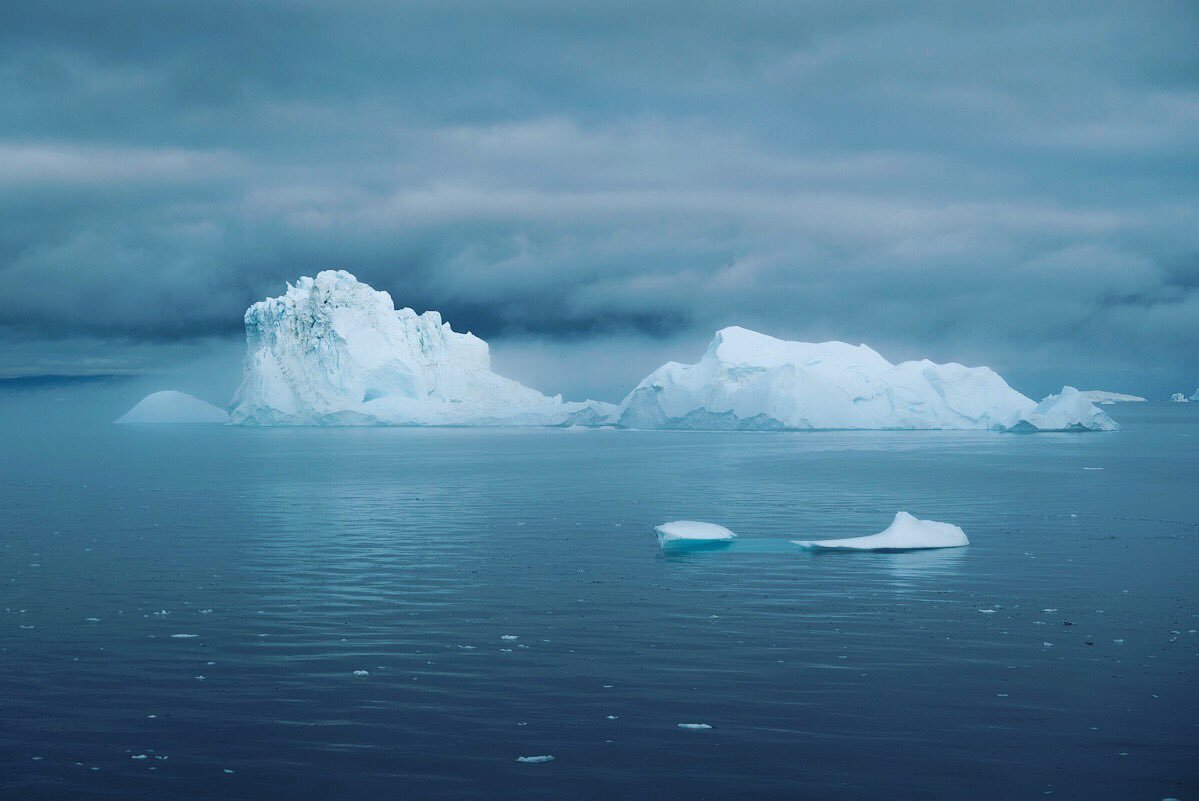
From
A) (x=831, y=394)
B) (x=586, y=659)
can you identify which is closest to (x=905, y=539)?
(x=586, y=659)

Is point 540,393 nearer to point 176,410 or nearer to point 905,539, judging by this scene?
point 176,410

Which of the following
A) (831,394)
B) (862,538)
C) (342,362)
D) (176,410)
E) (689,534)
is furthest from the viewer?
(176,410)

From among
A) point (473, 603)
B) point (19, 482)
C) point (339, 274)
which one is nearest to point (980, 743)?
point (473, 603)

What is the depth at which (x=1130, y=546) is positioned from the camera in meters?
27.0

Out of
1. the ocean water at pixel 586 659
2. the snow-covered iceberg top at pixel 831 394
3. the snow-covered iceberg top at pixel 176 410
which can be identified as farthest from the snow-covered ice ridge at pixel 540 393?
the ocean water at pixel 586 659

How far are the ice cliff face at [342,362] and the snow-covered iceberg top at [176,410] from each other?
53.1 meters

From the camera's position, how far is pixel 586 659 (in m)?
15.2

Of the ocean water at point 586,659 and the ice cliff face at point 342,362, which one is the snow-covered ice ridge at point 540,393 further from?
the ocean water at point 586,659

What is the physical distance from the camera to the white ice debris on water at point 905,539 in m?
25.3

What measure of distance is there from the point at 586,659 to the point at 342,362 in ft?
351

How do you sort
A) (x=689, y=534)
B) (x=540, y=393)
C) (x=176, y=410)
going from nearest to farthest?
(x=689, y=534) < (x=540, y=393) < (x=176, y=410)

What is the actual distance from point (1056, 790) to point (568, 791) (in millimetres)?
4403

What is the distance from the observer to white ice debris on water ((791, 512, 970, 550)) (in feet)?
82.9

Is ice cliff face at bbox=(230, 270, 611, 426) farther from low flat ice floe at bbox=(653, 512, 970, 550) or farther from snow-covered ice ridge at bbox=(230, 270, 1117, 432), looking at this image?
low flat ice floe at bbox=(653, 512, 970, 550)
